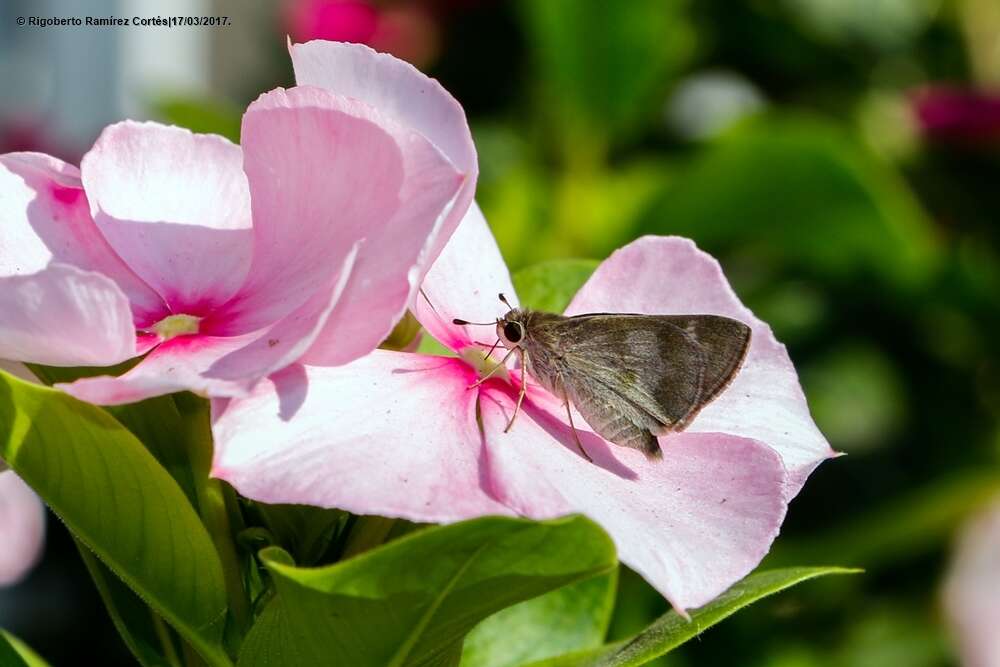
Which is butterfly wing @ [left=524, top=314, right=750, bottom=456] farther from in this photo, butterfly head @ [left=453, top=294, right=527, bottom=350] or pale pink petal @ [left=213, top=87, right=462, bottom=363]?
pale pink petal @ [left=213, top=87, right=462, bottom=363]

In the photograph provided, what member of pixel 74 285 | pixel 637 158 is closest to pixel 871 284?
pixel 637 158

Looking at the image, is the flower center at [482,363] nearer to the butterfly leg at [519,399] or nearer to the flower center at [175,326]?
the butterfly leg at [519,399]

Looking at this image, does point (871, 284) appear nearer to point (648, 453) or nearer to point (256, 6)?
point (648, 453)

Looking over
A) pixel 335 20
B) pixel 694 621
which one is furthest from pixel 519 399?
pixel 335 20

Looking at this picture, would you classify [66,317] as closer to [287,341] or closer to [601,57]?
[287,341]

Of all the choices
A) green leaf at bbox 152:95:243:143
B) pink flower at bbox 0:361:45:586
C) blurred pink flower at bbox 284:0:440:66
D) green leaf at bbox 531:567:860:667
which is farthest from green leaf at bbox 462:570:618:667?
blurred pink flower at bbox 284:0:440:66

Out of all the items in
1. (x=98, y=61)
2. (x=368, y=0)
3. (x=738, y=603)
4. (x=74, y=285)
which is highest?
(x=74, y=285)
